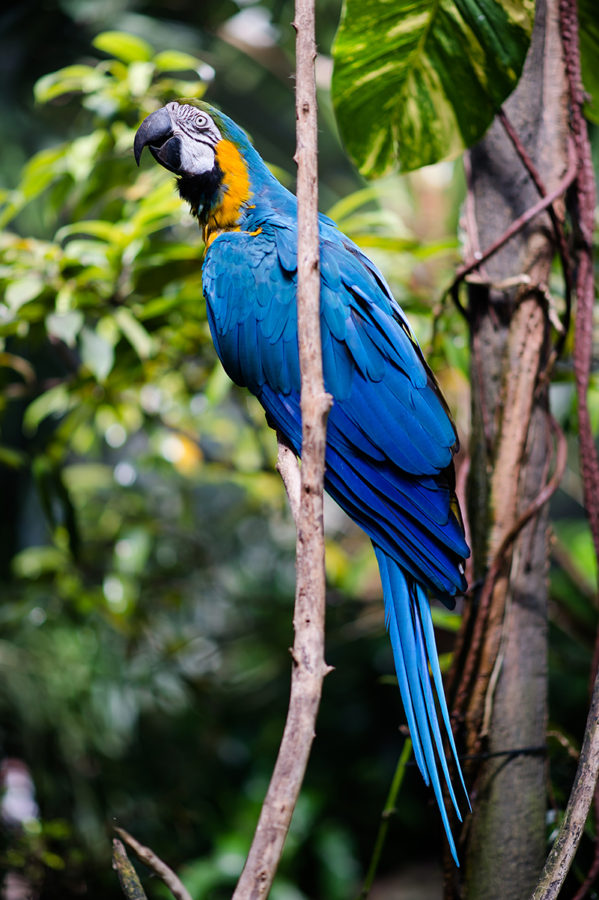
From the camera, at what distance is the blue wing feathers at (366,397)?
2.38ft

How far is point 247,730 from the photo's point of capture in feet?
7.61

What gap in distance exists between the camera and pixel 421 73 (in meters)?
0.92

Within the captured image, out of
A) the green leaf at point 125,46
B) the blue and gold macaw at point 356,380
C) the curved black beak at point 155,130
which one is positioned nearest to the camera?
the blue and gold macaw at point 356,380

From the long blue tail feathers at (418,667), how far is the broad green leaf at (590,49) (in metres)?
0.69

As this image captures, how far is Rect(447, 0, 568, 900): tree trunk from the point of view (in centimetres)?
85

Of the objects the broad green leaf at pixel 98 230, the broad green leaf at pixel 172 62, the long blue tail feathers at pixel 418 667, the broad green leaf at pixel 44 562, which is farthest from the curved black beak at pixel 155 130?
the broad green leaf at pixel 44 562

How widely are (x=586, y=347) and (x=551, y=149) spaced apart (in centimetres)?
26

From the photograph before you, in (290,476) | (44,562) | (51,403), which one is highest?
(290,476)

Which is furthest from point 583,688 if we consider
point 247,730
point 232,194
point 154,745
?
point 232,194

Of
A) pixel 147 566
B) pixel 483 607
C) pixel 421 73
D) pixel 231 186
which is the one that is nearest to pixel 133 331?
pixel 231 186

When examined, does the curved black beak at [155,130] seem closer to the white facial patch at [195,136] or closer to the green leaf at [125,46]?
the white facial patch at [195,136]

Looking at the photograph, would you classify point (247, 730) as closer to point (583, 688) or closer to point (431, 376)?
point (583, 688)

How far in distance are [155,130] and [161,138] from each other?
0.04 ft

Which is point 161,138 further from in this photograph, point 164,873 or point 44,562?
point 44,562
